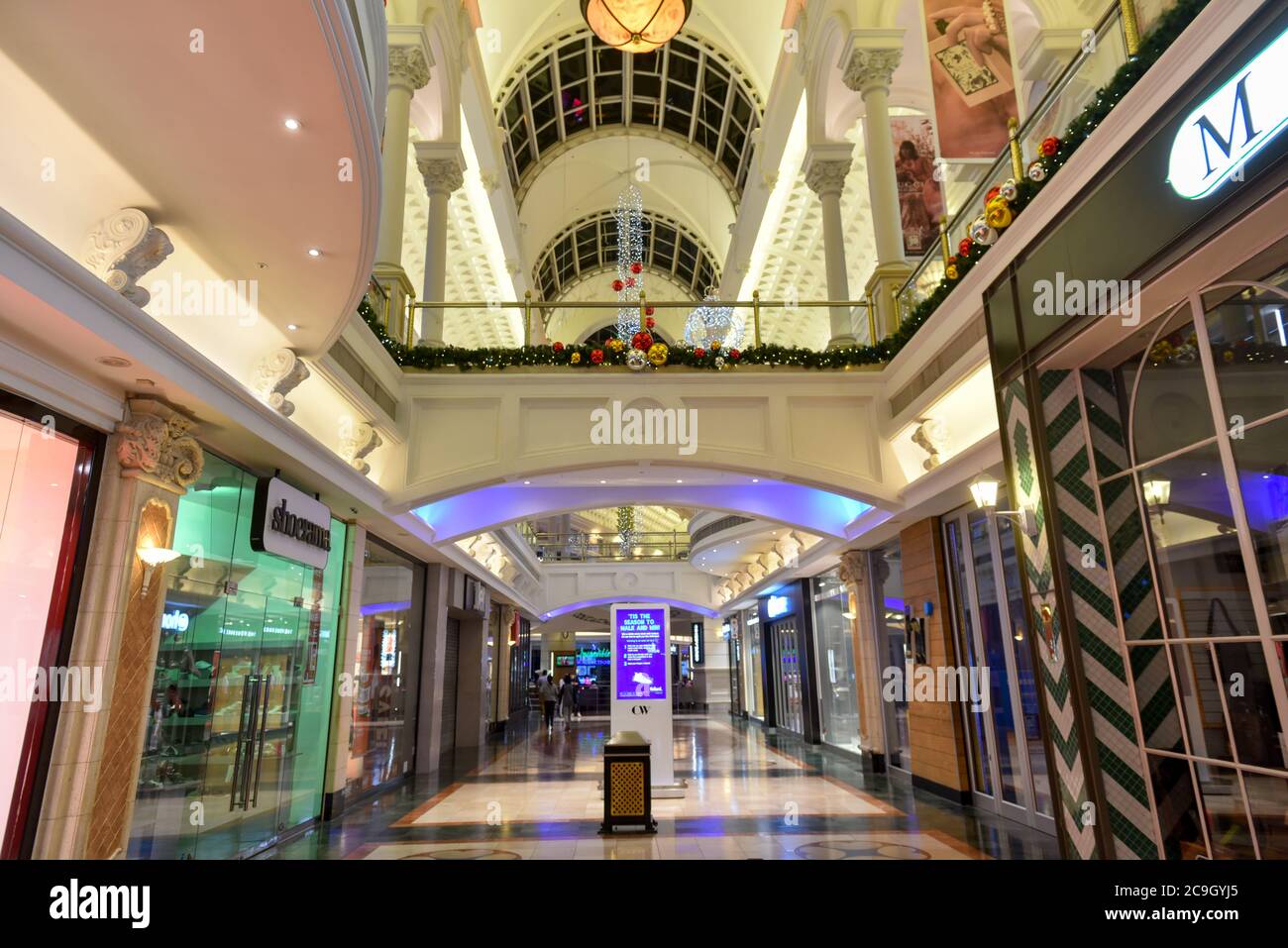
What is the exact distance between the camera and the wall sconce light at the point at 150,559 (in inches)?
188

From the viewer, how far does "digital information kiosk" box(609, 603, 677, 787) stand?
32.1 feet

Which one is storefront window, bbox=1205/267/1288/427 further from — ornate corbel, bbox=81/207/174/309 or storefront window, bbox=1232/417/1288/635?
ornate corbel, bbox=81/207/174/309

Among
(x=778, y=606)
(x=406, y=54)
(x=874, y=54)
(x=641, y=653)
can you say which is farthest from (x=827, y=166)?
(x=778, y=606)

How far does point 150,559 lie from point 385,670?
603 cm

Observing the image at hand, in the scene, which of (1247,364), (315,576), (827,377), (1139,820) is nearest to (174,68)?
(1247,364)

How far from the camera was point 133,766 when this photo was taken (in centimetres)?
468

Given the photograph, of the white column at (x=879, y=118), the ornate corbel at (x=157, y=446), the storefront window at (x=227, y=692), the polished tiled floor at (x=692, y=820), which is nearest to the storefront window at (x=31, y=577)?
the ornate corbel at (x=157, y=446)

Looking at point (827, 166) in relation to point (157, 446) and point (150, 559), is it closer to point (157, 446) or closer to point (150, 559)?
point (157, 446)

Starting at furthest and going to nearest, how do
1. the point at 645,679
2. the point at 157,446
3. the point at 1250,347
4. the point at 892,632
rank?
the point at 892,632 → the point at 645,679 → the point at 157,446 → the point at 1250,347

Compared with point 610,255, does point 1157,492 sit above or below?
below

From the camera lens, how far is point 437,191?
1040 cm
